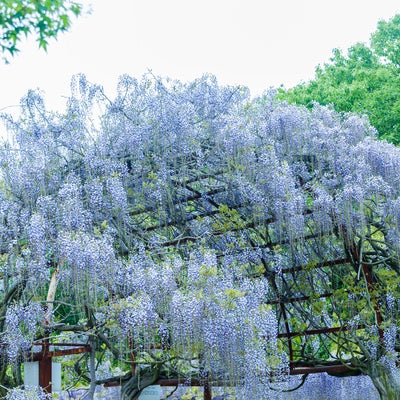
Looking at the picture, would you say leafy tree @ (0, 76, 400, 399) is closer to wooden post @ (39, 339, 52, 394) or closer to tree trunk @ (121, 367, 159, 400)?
tree trunk @ (121, 367, 159, 400)

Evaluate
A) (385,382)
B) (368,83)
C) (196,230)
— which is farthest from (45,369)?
(368,83)

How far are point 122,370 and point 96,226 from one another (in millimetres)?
4743

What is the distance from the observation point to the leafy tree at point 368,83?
16656mm

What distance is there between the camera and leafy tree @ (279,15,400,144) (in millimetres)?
16656

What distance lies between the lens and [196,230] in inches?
335

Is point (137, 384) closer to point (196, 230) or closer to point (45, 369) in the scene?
point (45, 369)

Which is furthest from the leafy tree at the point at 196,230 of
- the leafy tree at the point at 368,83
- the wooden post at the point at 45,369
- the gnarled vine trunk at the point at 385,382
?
the leafy tree at the point at 368,83

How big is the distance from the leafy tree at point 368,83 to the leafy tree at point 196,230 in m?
7.56

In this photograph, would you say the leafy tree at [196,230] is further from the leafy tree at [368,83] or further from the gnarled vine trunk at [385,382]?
the leafy tree at [368,83]

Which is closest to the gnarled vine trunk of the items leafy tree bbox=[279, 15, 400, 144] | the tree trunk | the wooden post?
the tree trunk

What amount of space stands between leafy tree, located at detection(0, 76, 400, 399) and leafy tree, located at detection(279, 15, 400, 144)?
7556 millimetres

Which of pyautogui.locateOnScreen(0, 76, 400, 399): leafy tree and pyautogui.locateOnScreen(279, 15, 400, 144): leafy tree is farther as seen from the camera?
pyautogui.locateOnScreen(279, 15, 400, 144): leafy tree

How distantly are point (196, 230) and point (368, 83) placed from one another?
10114 millimetres

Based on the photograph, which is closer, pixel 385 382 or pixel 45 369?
pixel 45 369
